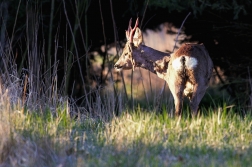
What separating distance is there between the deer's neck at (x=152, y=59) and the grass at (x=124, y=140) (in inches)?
57.1

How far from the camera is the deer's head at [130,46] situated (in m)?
9.04

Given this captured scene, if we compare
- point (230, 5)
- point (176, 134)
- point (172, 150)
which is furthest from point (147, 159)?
point (230, 5)

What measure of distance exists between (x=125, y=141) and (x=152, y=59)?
2.70 m

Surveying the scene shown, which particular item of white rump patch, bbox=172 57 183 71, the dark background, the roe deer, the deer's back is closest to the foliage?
the dark background

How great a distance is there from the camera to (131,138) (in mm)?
6703

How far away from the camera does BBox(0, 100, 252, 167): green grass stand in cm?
618

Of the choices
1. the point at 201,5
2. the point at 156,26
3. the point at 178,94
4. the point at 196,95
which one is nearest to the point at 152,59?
the point at 178,94

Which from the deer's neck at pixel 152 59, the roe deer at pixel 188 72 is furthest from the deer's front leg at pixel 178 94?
the deer's neck at pixel 152 59

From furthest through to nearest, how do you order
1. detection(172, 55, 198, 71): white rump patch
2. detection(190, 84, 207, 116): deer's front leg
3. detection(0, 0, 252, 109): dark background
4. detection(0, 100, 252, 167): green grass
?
detection(0, 0, 252, 109): dark background
detection(190, 84, 207, 116): deer's front leg
detection(172, 55, 198, 71): white rump patch
detection(0, 100, 252, 167): green grass

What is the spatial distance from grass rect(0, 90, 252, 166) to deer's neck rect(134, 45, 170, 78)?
1.45 m

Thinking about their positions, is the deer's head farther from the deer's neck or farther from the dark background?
the dark background

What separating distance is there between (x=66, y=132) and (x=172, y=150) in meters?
1.14

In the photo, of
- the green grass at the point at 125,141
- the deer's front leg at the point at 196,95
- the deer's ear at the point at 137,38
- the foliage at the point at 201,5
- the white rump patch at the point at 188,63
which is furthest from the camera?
the foliage at the point at 201,5

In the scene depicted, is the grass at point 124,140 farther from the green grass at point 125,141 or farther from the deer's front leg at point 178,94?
the deer's front leg at point 178,94
